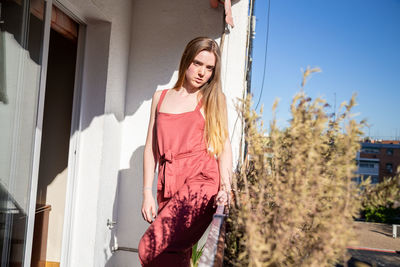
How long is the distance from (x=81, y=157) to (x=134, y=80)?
1024 mm

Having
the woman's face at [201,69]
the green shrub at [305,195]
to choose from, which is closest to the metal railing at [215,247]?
the green shrub at [305,195]

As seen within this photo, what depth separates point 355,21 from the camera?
4844 centimetres

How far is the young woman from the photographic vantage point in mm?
1500

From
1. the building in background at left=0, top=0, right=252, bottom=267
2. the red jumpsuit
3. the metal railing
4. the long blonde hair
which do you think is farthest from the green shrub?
the building in background at left=0, top=0, right=252, bottom=267

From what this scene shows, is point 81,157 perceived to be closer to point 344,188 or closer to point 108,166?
point 108,166

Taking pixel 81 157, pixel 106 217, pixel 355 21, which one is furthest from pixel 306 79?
pixel 355 21

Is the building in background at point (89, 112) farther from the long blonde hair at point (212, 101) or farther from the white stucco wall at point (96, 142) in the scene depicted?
the long blonde hair at point (212, 101)

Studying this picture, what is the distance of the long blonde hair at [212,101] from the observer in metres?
1.82

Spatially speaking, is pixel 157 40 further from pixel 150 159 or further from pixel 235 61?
pixel 150 159

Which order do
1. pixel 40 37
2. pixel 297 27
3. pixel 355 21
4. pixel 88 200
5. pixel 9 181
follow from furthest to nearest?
pixel 355 21 → pixel 297 27 → pixel 88 200 → pixel 40 37 → pixel 9 181

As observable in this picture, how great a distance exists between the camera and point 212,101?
1892 millimetres

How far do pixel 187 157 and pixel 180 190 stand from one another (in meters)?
Result: 0.21

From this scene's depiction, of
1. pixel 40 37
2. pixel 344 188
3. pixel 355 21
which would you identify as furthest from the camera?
pixel 355 21

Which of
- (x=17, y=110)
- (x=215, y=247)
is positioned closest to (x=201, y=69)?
(x=17, y=110)
